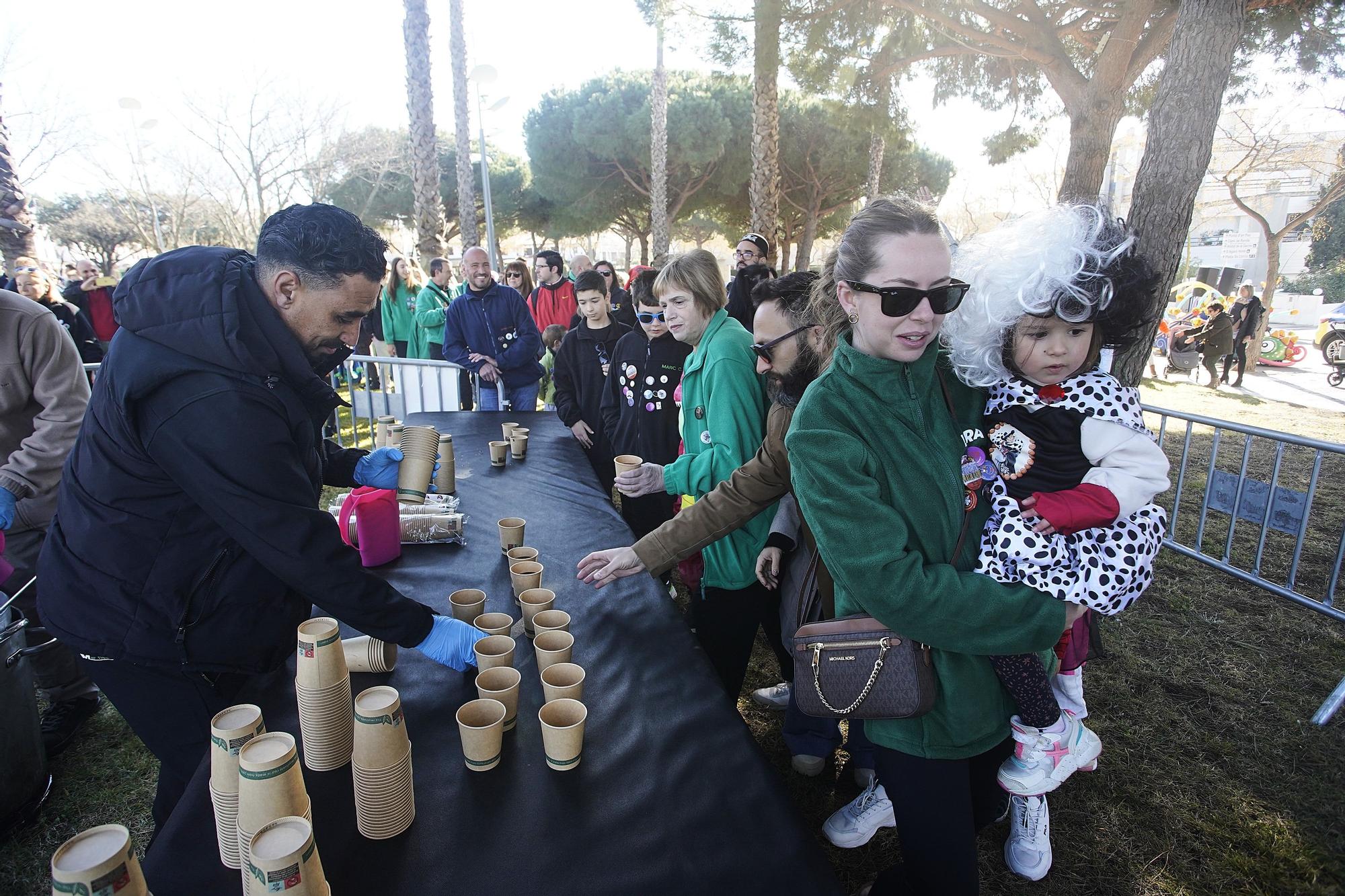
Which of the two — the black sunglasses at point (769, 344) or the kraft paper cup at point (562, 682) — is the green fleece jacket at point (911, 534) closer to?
the kraft paper cup at point (562, 682)

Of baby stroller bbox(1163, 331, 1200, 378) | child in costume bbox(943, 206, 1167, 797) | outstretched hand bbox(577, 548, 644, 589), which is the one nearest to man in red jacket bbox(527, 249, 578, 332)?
outstretched hand bbox(577, 548, 644, 589)

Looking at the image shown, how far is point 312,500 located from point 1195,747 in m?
3.68

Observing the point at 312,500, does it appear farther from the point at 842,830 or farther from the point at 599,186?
the point at 599,186

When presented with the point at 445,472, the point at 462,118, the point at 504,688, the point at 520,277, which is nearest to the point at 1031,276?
the point at 504,688

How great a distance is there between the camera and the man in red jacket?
25.2 ft

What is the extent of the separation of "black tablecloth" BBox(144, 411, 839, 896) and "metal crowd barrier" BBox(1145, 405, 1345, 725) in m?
3.23

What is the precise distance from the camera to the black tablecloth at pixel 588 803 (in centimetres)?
112

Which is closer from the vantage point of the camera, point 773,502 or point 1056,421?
point 1056,421

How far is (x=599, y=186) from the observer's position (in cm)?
2233

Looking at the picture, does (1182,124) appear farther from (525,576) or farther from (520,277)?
(520,277)

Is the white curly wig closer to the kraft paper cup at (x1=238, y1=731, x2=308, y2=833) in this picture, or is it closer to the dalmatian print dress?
the dalmatian print dress

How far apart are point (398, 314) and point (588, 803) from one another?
8.15 meters

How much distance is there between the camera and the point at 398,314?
331 inches

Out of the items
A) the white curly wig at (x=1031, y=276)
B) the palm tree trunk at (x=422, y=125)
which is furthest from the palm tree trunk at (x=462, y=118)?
the white curly wig at (x=1031, y=276)
